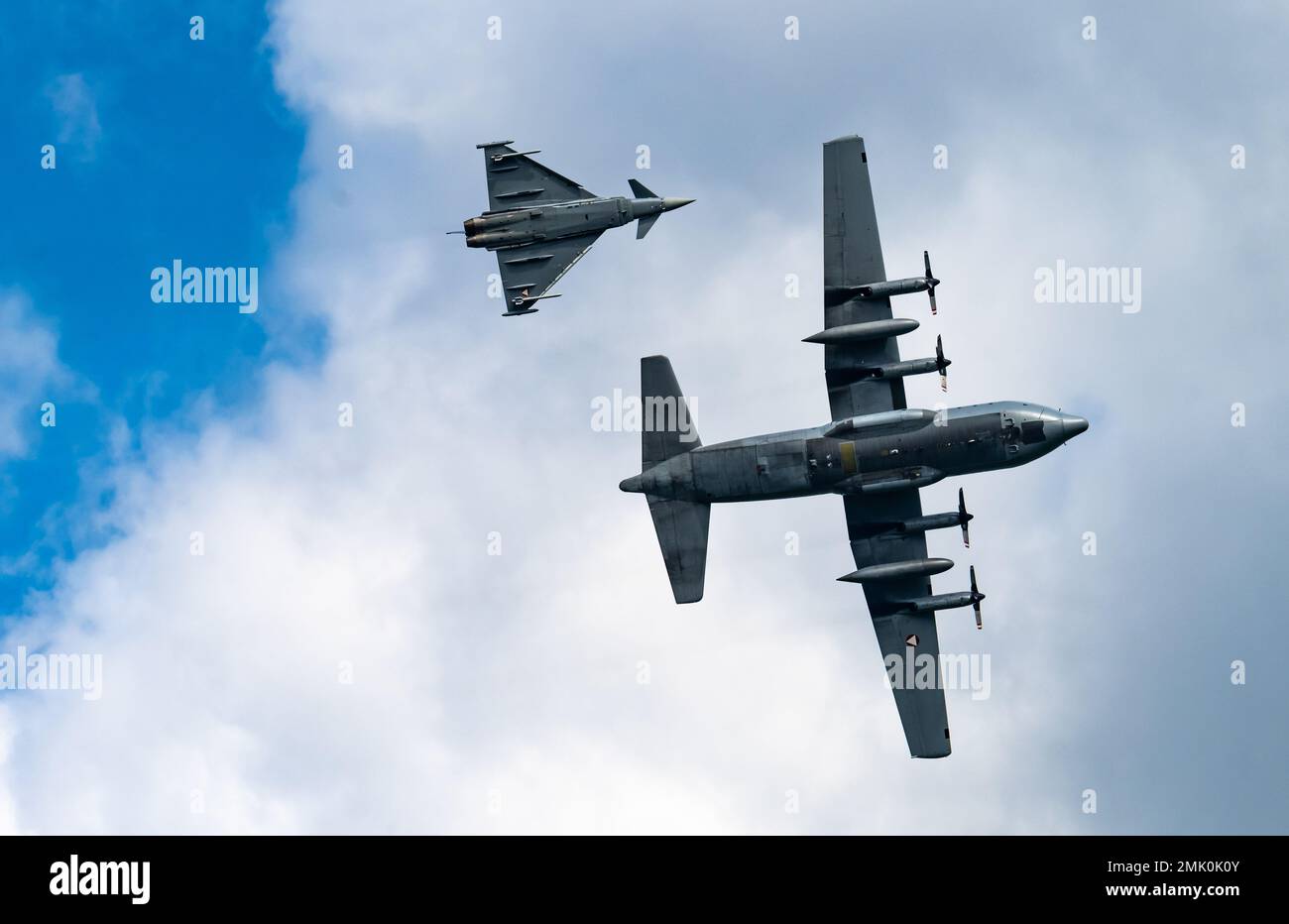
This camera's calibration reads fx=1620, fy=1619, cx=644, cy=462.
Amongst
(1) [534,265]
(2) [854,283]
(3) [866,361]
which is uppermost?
(1) [534,265]

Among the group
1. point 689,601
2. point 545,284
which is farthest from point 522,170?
point 689,601

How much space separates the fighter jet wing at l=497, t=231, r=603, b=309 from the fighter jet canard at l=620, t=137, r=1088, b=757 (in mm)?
10817

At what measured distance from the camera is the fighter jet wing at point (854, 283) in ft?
267

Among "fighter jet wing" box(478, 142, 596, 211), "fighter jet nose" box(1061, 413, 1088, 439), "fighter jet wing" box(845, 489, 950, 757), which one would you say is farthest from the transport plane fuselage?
"fighter jet wing" box(478, 142, 596, 211)

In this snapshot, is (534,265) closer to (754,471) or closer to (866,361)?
(754,471)

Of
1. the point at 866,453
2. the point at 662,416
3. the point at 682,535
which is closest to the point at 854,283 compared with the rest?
the point at 866,453

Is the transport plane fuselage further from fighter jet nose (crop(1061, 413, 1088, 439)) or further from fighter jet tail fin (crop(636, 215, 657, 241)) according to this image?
fighter jet tail fin (crop(636, 215, 657, 241))

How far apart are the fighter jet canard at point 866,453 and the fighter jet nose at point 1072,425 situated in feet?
0.23

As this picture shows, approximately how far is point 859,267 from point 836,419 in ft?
25.3

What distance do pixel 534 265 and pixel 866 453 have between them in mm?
22073

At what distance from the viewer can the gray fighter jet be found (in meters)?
88.9

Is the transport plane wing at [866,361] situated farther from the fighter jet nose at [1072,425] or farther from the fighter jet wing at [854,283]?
the fighter jet nose at [1072,425]

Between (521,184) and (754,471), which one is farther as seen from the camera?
(521,184)

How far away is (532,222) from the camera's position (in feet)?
292
